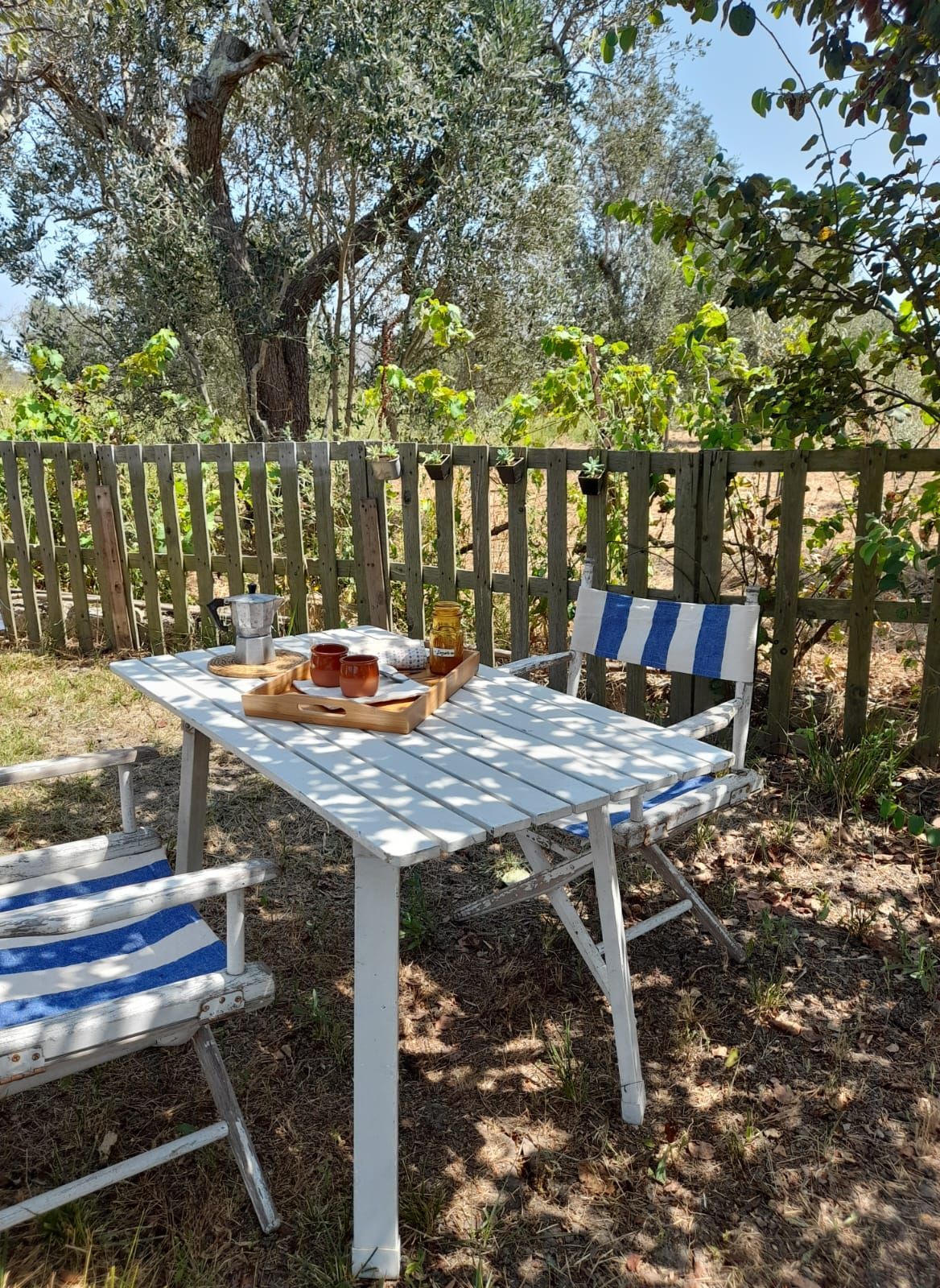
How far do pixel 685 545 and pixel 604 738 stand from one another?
1978 mm

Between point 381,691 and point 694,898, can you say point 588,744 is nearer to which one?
point 381,691

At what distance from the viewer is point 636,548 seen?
404cm

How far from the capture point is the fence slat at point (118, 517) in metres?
5.61

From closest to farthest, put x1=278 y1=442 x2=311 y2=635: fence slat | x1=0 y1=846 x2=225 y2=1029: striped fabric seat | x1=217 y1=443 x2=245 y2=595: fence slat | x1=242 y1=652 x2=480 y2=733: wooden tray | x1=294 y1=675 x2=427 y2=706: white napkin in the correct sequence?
x1=0 y1=846 x2=225 y2=1029: striped fabric seat < x1=242 y1=652 x2=480 y2=733: wooden tray < x1=294 y1=675 x2=427 y2=706: white napkin < x1=278 y1=442 x2=311 y2=635: fence slat < x1=217 y1=443 x2=245 y2=595: fence slat

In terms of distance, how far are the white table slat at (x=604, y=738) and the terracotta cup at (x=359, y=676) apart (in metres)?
0.28

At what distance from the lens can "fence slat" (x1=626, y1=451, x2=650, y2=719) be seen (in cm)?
397

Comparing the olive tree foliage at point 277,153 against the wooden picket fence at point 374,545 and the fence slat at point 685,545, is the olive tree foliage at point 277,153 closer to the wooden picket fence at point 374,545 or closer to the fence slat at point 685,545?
the wooden picket fence at point 374,545

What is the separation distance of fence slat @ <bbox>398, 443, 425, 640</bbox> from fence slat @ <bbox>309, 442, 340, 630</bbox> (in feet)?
1.43

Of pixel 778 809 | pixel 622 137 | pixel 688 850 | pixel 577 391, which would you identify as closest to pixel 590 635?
pixel 688 850

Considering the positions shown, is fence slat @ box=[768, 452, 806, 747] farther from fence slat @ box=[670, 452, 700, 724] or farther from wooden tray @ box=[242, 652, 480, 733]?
wooden tray @ box=[242, 652, 480, 733]

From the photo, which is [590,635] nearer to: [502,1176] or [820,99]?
[502,1176]

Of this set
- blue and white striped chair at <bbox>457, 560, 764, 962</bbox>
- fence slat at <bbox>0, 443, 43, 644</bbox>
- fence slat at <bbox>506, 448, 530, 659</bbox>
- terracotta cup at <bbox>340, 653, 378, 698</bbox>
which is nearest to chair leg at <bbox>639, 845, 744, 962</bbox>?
blue and white striped chair at <bbox>457, 560, 764, 962</bbox>

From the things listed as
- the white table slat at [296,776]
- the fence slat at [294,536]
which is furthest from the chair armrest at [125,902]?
the fence slat at [294,536]

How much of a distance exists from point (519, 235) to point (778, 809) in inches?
282
